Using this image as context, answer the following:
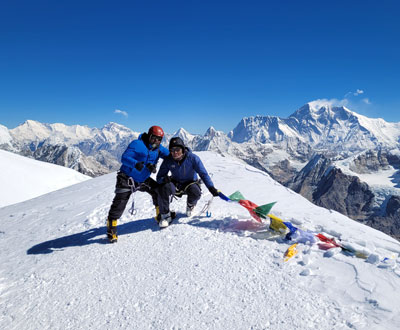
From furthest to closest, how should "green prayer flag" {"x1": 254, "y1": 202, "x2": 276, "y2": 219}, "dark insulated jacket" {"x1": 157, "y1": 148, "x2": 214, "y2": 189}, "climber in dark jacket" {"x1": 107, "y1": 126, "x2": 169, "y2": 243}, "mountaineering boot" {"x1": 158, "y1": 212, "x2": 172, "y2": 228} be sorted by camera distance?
"dark insulated jacket" {"x1": 157, "y1": 148, "x2": 214, "y2": 189}
"mountaineering boot" {"x1": 158, "y1": 212, "x2": 172, "y2": 228}
"climber in dark jacket" {"x1": 107, "y1": 126, "x2": 169, "y2": 243}
"green prayer flag" {"x1": 254, "y1": 202, "x2": 276, "y2": 219}

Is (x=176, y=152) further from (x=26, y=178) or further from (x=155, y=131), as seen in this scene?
(x=26, y=178)

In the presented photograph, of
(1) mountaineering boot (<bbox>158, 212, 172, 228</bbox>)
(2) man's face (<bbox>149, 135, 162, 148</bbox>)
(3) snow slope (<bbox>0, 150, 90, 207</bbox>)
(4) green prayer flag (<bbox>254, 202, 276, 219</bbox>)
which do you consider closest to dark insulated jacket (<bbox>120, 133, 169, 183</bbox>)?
(2) man's face (<bbox>149, 135, 162, 148</bbox>)

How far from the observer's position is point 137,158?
239 inches

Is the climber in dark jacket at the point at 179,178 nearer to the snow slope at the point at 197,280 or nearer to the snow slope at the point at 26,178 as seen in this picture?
the snow slope at the point at 197,280

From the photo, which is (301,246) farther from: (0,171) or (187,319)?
(0,171)

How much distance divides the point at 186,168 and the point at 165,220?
156 cm

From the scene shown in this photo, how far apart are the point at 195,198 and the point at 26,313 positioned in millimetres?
4363

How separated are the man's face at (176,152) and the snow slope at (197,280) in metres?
1.88

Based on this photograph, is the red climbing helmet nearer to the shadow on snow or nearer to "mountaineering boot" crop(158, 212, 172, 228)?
"mountaineering boot" crop(158, 212, 172, 228)

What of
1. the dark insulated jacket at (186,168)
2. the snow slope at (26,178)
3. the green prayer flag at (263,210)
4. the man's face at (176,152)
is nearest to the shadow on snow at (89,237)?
the dark insulated jacket at (186,168)

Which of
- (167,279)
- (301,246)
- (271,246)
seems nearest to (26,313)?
(167,279)

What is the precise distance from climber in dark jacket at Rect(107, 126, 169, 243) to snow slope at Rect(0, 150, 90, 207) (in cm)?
2249

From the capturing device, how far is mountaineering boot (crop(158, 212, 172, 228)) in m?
6.37

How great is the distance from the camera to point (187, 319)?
3342 mm
